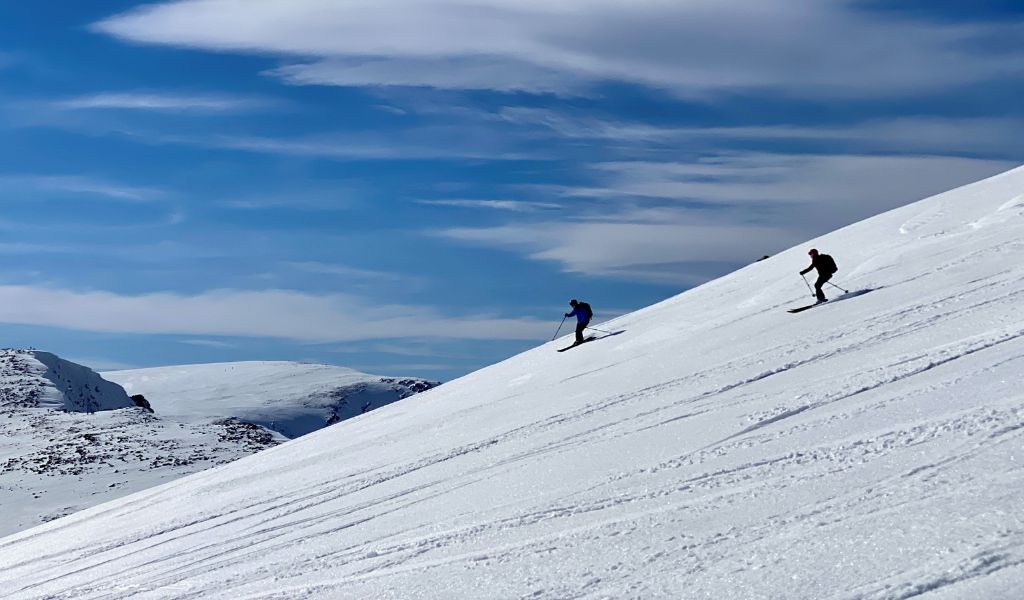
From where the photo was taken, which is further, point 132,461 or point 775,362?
point 132,461

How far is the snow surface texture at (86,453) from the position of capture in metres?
38.1

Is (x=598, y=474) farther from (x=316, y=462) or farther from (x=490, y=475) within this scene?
(x=316, y=462)

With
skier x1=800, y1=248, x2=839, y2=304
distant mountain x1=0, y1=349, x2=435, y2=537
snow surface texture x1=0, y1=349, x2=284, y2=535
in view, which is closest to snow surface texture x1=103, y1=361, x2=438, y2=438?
distant mountain x1=0, y1=349, x2=435, y2=537

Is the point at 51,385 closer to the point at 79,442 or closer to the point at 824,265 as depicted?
the point at 79,442

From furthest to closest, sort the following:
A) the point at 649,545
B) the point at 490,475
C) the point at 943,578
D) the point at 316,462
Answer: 1. the point at 316,462
2. the point at 490,475
3. the point at 649,545
4. the point at 943,578

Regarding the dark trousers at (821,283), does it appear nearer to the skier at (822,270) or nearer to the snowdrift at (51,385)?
the skier at (822,270)

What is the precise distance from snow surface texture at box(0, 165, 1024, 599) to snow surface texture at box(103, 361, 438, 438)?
9487cm

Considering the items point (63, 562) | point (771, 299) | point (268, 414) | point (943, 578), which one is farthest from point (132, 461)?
point (268, 414)

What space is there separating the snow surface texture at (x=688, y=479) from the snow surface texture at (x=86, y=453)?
13.2 m

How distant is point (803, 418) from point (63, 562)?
13519mm

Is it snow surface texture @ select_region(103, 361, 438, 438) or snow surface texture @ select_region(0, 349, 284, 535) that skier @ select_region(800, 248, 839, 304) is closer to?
snow surface texture @ select_region(0, 349, 284, 535)

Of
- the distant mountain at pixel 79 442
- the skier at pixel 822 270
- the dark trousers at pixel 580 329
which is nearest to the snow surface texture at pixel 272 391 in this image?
the distant mountain at pixel 79 442

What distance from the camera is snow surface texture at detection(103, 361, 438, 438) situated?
130250 millimetres

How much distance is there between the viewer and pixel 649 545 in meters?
9.99
